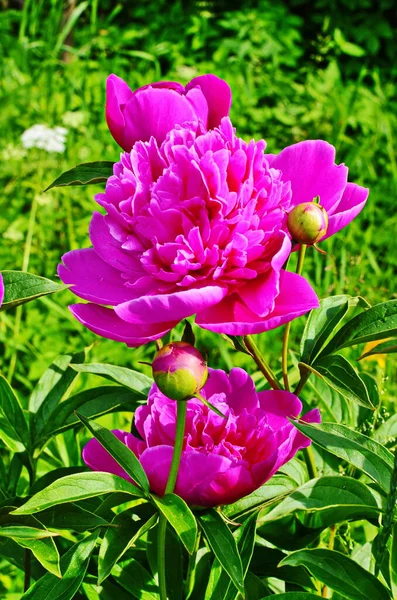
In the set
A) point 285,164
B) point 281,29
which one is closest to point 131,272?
point 285,164

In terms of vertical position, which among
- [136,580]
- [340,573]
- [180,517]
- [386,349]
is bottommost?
[136,580]

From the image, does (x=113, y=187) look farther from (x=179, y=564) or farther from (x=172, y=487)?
(x=179, y=564)

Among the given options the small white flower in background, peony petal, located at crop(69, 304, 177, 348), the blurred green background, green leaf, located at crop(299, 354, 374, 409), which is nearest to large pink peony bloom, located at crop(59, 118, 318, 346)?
peony petal, located at crop(69, 304, 177, 348)

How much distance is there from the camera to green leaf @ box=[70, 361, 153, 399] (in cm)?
89

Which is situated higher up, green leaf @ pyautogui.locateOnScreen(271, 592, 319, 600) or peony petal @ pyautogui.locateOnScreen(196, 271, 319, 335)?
peony petal @ pyautogui.locateOnScreen(196, 271, 319, 335)

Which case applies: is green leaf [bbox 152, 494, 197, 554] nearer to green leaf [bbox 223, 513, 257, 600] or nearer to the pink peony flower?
green leaf [bbox 223, 513, 257, 600]

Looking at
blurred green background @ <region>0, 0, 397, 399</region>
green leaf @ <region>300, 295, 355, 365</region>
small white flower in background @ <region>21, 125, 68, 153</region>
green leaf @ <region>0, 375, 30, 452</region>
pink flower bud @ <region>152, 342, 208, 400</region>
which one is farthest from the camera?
small white flower in background @ <region>21, 125, 68, 153</region>

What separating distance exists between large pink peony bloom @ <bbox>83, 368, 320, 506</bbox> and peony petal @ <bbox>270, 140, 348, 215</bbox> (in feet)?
0.64

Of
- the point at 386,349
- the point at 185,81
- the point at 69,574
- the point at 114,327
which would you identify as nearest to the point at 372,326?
the point at 386,349

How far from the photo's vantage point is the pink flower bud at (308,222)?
2.19 feet

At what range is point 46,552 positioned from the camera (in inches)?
29.4

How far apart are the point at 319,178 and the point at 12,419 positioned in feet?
1.57

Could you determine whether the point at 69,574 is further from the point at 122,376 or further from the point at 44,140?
the point at 44,140

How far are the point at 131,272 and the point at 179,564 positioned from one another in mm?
349
